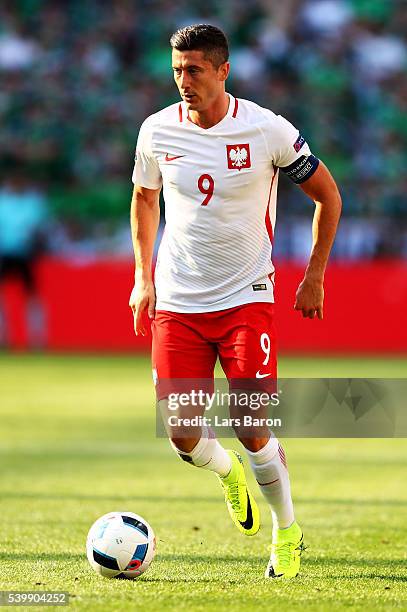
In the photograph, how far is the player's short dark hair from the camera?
216 inches

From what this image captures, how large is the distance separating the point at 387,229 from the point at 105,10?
275 inches

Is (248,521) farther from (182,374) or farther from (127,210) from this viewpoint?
(127,210)

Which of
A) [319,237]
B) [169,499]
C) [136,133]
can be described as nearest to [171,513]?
[169,499]

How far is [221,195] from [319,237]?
503mm

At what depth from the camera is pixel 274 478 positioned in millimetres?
5727

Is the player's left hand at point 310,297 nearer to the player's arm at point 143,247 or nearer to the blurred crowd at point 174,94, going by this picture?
the player's arm at point 143,247

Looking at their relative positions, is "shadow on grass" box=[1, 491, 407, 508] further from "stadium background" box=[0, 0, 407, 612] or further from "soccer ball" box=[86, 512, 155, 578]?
"soccer ball" box=[86, 512, 155, 578]

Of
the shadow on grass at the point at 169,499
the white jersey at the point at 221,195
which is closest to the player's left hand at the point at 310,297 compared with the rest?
the white jersey at the point at 221,195

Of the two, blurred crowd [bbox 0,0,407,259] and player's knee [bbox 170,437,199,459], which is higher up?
blurred crowd [bbox 0,0,407,259]

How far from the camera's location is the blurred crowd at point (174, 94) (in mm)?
19516

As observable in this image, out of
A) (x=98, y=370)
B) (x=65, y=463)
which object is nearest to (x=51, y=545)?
(x=65, y=463)

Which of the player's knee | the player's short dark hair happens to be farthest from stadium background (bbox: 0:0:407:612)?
the player's short dark hair

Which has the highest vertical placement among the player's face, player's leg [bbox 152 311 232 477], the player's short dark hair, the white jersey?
the player's short dark hair

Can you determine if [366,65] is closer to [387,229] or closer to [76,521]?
[387,229]
